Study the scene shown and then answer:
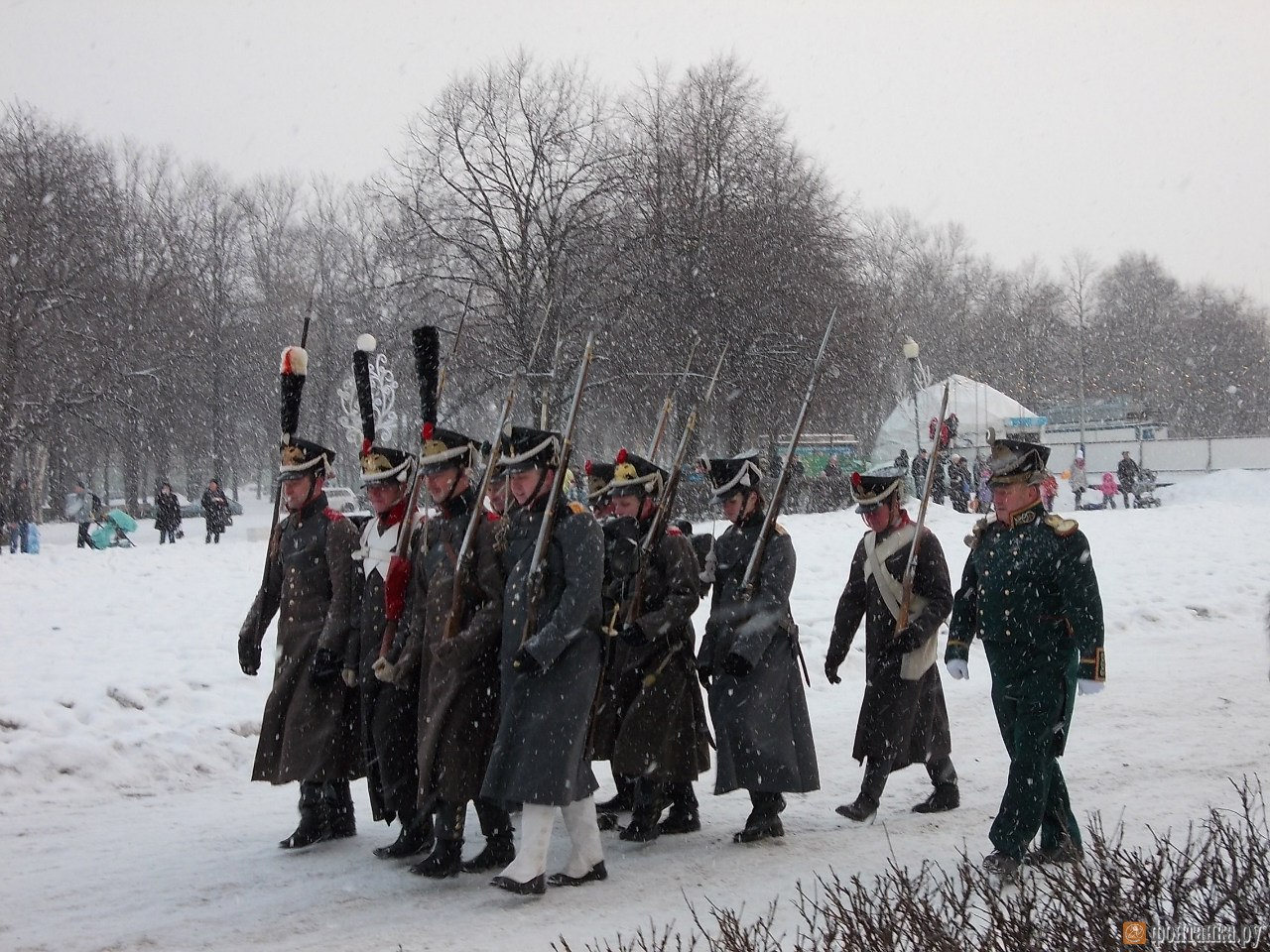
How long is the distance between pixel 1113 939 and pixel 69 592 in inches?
532

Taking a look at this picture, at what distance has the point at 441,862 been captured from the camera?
5898mm

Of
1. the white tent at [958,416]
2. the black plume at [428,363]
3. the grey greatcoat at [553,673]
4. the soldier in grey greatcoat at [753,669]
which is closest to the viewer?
the grey greatcoat at [553,673]

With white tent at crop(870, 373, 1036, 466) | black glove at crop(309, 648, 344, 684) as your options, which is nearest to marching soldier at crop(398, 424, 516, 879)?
black glove at crop(309, 648, 344, 684)

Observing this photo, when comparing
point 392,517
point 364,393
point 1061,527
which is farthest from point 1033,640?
point 364,393

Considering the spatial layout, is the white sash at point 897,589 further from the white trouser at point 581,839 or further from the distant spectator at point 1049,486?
the white trouser at point 581,839

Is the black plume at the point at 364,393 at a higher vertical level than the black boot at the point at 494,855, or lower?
higher

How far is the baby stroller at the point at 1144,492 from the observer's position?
35.5 metres

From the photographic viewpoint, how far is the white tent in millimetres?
35469

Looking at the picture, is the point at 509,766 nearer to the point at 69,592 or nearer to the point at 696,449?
the point at 69,592

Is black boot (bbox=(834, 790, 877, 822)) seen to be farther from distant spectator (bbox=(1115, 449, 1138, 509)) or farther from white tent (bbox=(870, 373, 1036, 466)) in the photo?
distant spectator (bbox=(1115, 449, 1138, 509))

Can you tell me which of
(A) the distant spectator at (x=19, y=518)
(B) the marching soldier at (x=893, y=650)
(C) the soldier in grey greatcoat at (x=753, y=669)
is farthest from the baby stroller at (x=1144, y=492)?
(C) the soldier in grey greatcoat at (x=753, y=669)

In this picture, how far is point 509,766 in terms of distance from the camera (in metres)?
5.67

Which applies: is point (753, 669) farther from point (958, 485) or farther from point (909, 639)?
point (958, 485)

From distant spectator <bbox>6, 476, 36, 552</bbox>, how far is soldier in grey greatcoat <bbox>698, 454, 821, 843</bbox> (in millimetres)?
22622
